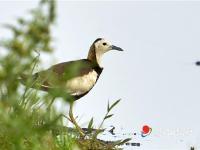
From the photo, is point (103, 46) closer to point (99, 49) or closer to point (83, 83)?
point (99, 49)

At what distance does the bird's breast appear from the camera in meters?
8.90

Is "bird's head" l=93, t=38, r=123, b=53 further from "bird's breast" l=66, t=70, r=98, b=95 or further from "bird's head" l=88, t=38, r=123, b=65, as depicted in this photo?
"bird's breast" l=66, t=70, r=98, b=95

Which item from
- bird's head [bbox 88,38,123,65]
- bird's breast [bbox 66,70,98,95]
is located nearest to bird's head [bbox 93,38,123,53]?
bird's head [bbox 88,38,123,65]

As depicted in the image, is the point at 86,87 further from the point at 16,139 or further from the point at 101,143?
the point at 16,139

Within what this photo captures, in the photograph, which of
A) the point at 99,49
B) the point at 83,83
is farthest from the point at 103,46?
the point at 83,83

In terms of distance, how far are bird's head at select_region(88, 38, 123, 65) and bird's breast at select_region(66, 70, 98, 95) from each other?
760 mm

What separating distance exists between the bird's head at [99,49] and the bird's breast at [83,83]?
0.76 metres

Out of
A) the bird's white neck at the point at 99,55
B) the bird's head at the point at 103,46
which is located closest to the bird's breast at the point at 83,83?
the bird's white neck at the point at 99,55

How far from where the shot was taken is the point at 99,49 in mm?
10188

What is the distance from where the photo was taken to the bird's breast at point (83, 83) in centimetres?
890

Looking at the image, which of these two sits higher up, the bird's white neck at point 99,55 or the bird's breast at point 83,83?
the bird's white neck at point 99,55

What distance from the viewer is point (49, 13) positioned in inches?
27.8

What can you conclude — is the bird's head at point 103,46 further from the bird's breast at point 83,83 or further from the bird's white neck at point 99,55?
the bird's breast at point 83,83

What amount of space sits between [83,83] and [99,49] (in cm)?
137
